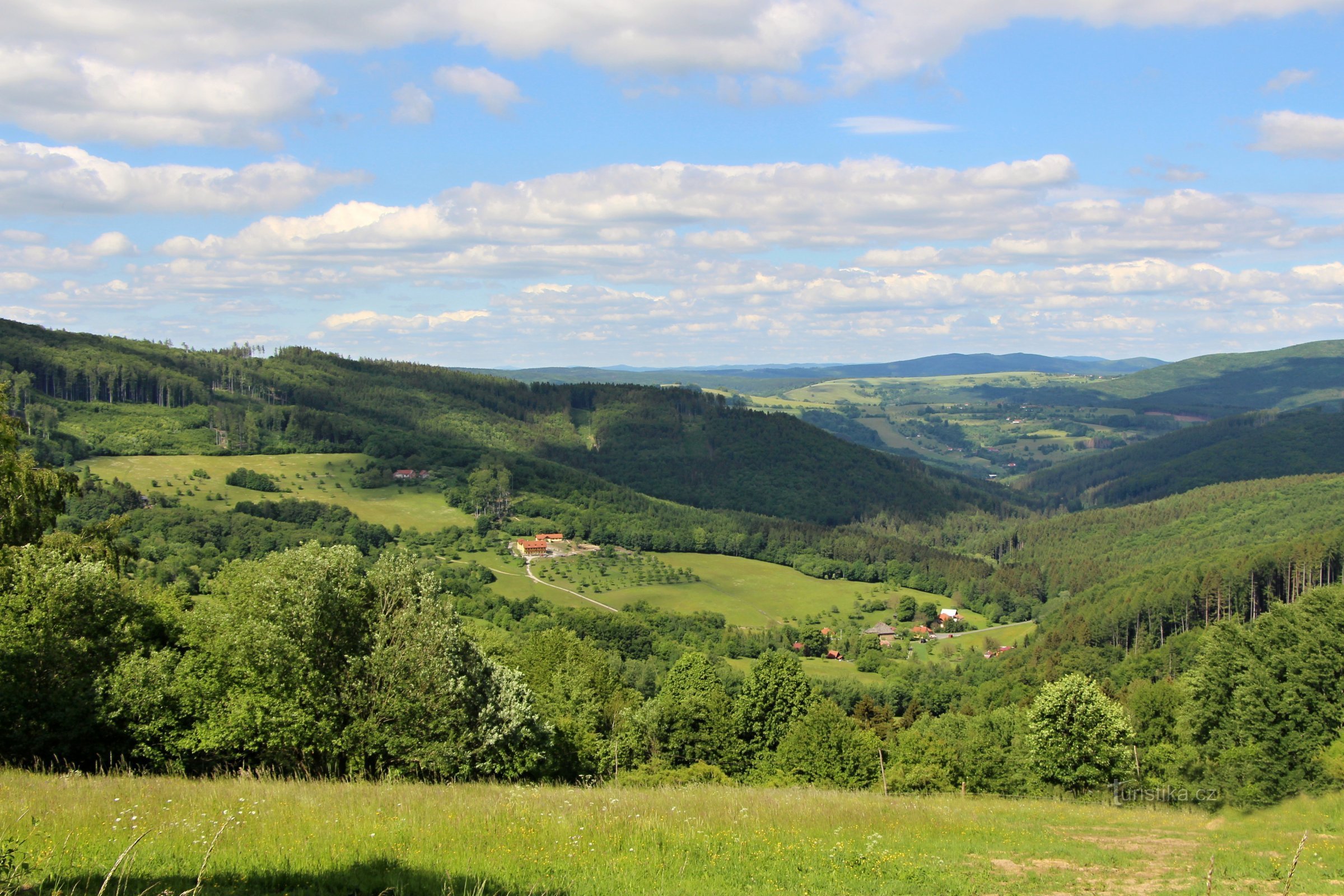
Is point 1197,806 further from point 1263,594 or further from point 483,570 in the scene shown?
point 483,570

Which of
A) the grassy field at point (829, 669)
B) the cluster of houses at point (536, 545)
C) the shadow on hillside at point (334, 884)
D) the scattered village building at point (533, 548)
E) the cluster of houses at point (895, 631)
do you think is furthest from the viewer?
the cluster of houses at point (536, 545)

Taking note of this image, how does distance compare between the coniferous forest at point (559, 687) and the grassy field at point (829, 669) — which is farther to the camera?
the grassy field at point (829, 669)

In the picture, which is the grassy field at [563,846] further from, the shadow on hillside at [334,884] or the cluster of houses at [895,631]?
the cluster of houses at [895,631]

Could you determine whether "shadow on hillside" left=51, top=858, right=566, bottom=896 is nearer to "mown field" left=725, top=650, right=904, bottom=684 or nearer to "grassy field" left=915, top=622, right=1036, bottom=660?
"mown field" left=725, top=650, right=904, bottom=684

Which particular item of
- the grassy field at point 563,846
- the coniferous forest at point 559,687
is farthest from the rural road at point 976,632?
the grassy field at point 563,846

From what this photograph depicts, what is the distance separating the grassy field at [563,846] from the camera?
11703 millimetres

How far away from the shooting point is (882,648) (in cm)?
14338

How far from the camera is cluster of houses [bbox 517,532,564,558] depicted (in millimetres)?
179750

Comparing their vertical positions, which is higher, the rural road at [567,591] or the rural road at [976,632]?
the rural road at [567,591]

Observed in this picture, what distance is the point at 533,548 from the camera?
181750 millimetres

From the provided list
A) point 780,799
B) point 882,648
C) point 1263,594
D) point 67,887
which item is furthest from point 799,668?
point 1263,594

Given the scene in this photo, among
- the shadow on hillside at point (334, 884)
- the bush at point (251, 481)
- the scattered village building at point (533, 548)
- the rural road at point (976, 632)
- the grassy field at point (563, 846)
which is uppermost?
the shadow on hillside at point (334, 884)

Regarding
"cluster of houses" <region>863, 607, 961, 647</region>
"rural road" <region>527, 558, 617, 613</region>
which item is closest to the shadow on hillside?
"rural road" <region>527, 558, 617, 613</region>

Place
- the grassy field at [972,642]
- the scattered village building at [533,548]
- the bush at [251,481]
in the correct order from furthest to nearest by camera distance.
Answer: the bush at [251,481] < the scattered village building at [533,548] < the grassy field at [972,642]
